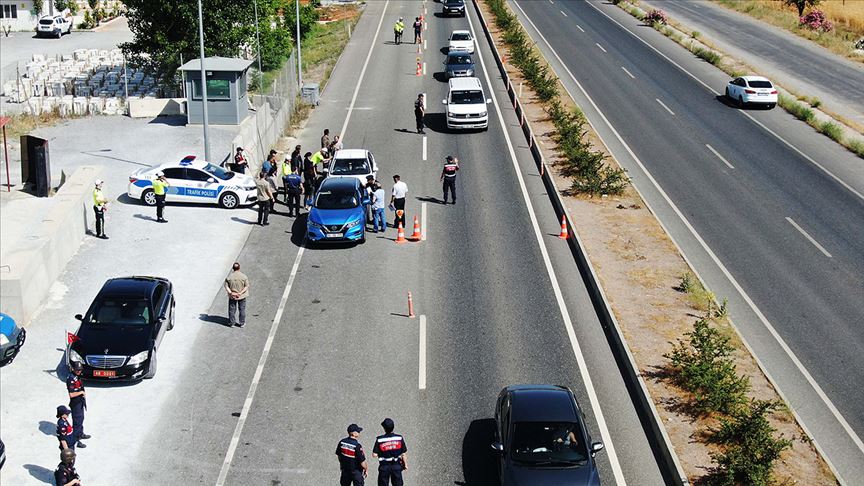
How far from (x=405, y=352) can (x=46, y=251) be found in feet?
33.1

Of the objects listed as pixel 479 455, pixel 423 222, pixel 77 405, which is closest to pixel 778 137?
pixel 423 222

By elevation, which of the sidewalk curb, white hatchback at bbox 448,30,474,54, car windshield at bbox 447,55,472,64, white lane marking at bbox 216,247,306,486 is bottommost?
white lane marking at bbox 216,247,306,486

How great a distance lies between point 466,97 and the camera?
42906mm

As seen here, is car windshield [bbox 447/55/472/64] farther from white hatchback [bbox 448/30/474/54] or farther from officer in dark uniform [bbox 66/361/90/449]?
officer in dark uniform [bbox 66/361/90/449]

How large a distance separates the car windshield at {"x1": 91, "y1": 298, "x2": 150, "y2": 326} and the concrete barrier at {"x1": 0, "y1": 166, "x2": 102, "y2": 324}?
2947 millimetres

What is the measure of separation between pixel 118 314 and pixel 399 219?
1061cm

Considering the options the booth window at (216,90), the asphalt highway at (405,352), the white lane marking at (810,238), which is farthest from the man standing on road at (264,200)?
the white lane marking at (810,238)

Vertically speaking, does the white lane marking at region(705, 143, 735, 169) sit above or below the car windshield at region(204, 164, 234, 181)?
below

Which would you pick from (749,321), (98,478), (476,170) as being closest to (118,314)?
(98,478)

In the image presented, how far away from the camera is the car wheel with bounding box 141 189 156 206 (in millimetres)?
31750

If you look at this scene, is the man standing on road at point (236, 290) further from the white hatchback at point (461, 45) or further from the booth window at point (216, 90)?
the white hatchback at point (461, 45)

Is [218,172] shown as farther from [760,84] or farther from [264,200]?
[760,84]

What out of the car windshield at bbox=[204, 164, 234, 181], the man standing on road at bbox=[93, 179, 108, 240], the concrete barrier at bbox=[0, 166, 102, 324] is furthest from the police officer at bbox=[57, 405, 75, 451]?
the car windshield at bbox=[204, 164, 234, 181]

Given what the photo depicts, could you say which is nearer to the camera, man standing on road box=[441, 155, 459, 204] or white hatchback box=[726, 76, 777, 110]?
man standing on road box=[441, 155, 459, 204]
